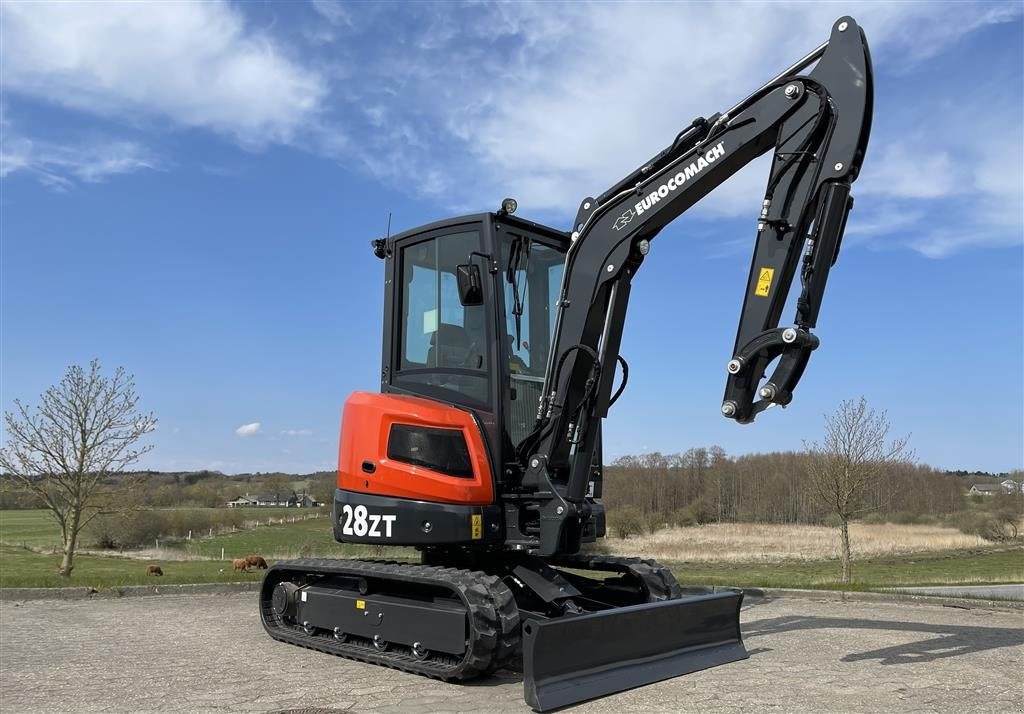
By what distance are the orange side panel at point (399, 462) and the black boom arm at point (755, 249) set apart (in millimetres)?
446

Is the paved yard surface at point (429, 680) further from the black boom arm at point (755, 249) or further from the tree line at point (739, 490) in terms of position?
the tree line at point (739, 490)

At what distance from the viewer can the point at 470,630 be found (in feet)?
19.0

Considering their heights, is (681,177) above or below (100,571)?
above

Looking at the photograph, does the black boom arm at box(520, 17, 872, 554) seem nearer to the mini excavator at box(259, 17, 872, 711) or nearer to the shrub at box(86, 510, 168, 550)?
the mini excavator at box(259, 17, 872, 711)

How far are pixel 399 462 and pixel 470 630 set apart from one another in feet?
4.99

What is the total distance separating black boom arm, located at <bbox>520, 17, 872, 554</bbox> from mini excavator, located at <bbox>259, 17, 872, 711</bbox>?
0.05ft

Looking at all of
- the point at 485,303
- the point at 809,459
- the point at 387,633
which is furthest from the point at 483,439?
the point at 809,459

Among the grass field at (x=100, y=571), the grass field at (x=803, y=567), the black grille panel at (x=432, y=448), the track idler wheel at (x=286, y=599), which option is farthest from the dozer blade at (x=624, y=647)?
the grass field at (x=803, y=567)

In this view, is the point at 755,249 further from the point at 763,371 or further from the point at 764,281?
the point at 763,371

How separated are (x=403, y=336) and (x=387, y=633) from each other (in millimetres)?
2535

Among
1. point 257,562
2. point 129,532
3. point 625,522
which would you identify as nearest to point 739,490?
point 625,522

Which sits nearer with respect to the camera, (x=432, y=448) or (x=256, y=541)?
(x=432, y=448)

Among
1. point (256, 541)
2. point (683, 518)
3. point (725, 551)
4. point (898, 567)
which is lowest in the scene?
point (898, 567)

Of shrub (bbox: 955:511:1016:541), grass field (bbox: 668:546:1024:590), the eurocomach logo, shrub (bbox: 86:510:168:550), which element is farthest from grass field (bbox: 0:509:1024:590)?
the eurocomach logo
